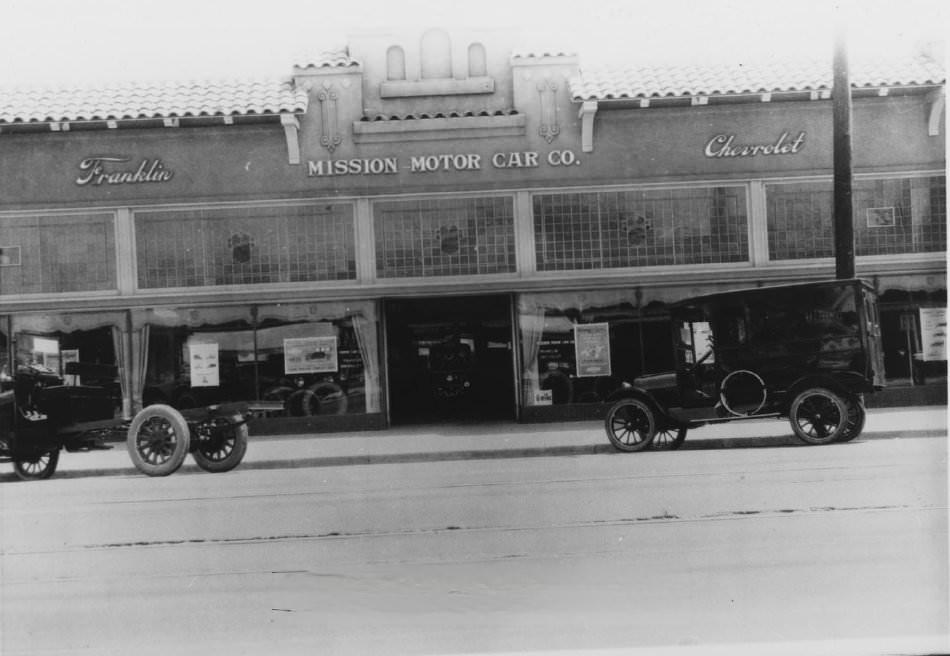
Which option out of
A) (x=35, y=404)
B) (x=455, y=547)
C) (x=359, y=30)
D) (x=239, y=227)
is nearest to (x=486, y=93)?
(x=359, y=30)

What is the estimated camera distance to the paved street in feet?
15.3

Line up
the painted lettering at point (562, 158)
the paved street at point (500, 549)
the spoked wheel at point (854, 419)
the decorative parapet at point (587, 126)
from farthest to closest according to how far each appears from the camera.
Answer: the spoked wheel at point (854, 419), the decorative parapet at point (587, 126), the painted lettering at point (562, 158), the paved street at point (500, 549)

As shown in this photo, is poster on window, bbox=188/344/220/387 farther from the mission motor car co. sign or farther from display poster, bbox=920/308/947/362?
display poster, bbox=920/308/947/362

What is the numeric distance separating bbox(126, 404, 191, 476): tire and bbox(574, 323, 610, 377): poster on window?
3717 millimetres

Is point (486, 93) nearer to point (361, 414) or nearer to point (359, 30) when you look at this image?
point (359, 30)

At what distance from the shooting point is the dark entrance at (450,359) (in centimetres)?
648

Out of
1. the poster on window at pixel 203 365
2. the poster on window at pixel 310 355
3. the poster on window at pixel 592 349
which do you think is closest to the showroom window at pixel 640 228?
the poster on window at pixel 592 349

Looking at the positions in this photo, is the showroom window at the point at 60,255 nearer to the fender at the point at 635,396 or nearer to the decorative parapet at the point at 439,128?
the decorative parapet at the point at 439,128

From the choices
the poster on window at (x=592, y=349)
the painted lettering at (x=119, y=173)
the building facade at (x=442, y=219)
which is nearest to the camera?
the building facade at (x=442, y=219)

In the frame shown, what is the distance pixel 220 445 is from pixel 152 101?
9.99 ft

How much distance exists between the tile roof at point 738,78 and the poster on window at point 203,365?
4097 mm

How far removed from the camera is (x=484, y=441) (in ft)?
19.9

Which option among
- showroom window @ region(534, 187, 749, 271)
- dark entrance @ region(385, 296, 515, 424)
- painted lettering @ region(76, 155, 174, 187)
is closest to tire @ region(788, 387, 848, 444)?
showroom window @ region(534, 187, 749, 271)

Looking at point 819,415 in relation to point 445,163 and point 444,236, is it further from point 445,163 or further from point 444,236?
point 445,163
